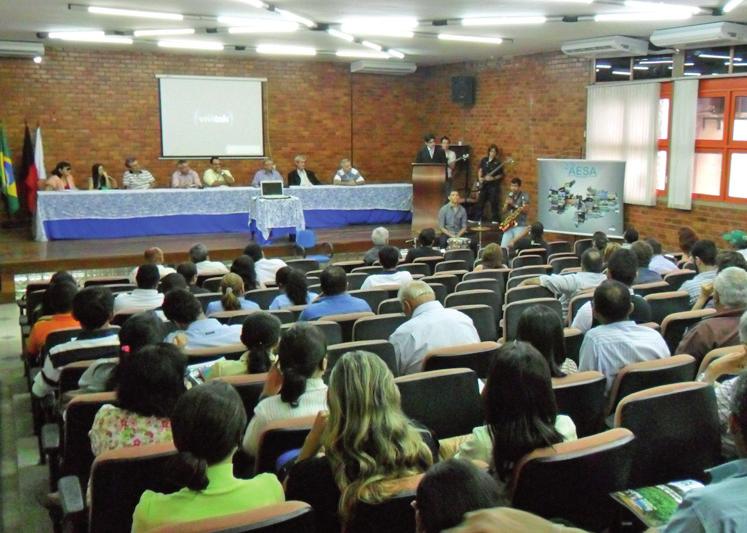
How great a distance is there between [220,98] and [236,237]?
3.42 meters

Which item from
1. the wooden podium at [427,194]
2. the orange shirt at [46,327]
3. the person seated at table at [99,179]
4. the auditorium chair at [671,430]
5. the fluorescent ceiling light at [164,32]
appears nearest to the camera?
the auditorium chair at [671,430]

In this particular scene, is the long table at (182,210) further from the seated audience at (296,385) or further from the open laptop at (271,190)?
the seated audience at (296,385)

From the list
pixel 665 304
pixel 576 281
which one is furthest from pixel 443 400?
pixel 576 281

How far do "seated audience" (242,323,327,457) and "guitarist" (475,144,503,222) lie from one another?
35.6 feet

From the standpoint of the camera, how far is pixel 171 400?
2.71 metres

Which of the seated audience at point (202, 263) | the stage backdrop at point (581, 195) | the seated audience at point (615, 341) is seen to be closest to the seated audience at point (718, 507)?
the seated audience at point (615, 341)

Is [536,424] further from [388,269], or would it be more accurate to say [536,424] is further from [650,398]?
[388,269]

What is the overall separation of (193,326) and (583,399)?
2.17 m

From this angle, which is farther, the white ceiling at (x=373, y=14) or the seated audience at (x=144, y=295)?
the white ceiling at (x=373, y=14)

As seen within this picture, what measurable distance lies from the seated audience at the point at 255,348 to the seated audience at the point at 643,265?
11.3 feet

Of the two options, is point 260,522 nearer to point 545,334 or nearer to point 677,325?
point 545,334

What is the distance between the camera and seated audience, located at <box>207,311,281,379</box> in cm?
341

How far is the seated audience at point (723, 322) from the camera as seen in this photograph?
146 inches

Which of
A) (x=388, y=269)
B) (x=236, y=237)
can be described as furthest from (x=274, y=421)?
(x=236, y=237)
